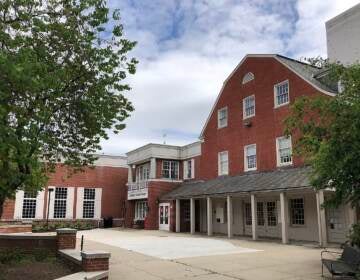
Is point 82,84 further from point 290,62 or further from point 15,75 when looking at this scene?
point 290,62

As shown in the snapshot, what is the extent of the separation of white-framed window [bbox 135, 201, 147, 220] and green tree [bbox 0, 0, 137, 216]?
23.5 metres

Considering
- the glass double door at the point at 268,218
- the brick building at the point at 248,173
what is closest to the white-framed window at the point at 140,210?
the brick building at the point at 248,173

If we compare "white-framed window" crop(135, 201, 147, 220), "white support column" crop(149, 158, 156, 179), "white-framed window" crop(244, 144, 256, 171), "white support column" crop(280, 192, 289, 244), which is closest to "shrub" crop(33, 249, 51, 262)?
"white support column" crop(280, 192, 289, 244)

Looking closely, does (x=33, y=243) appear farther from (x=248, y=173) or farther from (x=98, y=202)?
(x=98, y=202)

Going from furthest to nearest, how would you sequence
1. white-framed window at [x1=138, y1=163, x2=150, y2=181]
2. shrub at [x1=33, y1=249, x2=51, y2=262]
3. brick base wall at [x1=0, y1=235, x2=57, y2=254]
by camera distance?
→ white-framed window at [x1=138, y1=163, x2=150, y2=181] → brick base wall at [x1=0, y1=235, x2=57, y2=254] → shrub at [x1=33, y1=249, x2=51, y2=262]

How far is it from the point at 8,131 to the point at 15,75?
97cm

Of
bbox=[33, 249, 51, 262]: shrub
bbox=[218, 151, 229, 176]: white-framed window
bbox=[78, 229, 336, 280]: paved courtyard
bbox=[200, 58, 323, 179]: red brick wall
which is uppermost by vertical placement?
bbox=[200, 58, 323, 179]: red brick wall

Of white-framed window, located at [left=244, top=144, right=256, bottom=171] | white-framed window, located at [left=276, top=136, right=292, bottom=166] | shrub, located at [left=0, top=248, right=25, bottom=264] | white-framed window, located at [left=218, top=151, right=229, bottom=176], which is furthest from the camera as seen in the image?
white-framed window, located at [left=218, top=151, right=229, bottom=176]

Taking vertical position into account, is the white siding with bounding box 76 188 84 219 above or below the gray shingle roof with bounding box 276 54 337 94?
below

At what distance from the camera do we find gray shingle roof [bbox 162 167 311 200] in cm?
2057

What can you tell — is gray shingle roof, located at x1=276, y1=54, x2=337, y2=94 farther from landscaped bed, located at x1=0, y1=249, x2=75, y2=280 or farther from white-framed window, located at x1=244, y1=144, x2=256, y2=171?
landscaped bed, located at x1=0, y1=249, x2=75, y2=280

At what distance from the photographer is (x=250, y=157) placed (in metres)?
27.3

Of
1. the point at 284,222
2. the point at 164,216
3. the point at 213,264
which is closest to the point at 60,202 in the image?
the point at 164,216

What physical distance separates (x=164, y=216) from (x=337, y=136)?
23.9 m
